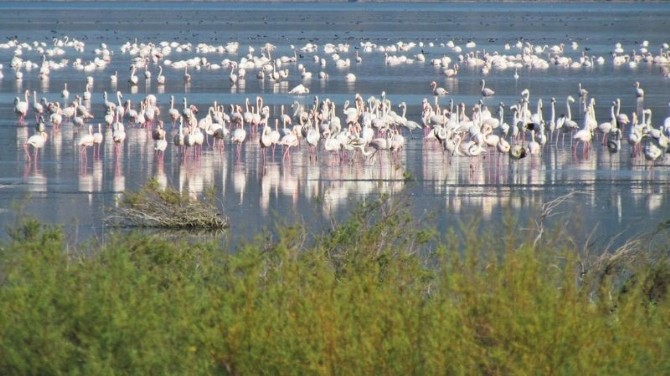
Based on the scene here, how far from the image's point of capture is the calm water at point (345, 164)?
15.1 metres

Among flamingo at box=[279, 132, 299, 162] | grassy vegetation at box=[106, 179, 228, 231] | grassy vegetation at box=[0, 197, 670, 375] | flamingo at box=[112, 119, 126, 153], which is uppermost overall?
flamingo at box=[112, 119, 126, 153]

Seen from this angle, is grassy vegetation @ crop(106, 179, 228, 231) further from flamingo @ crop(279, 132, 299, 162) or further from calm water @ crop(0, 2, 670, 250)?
flamingo @ crop(279, 132, 299, 162)

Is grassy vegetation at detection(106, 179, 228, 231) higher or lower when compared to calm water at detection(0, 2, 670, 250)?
lower

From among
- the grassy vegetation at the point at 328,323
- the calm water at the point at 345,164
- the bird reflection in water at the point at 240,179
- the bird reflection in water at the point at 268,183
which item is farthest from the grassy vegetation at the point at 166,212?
the grassy vegetation at the point at 328,323

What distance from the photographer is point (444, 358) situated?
536 cm

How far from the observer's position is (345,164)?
65.0 ft

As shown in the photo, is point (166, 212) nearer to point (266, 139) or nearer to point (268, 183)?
point (268, 183)

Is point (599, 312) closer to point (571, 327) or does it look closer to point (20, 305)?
point (571, 327)

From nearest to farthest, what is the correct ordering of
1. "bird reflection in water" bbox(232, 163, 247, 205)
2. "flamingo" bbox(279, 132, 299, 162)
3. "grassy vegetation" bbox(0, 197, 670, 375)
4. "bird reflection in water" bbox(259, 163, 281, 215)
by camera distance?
"grassy vegetation" bbox(0, 197, 670, 375), "bird reflection in water" bbox(259, 163, 281, 215), "bird reflection in water" bbox(232, 163, 247, 205), "flamingo" bbox(279, 132, 299, 162)

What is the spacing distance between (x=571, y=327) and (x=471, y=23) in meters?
87.5

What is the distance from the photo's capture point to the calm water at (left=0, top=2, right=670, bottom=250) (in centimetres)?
1507

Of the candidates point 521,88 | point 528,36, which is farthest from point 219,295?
point 528,36

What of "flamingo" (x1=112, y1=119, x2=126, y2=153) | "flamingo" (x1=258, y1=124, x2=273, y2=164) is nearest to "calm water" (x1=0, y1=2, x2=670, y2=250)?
"flamingo" (x1=112, y1=119, x2=126, y2=153)

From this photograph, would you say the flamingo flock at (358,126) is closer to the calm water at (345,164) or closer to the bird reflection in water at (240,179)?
the calm water at (345,164)
